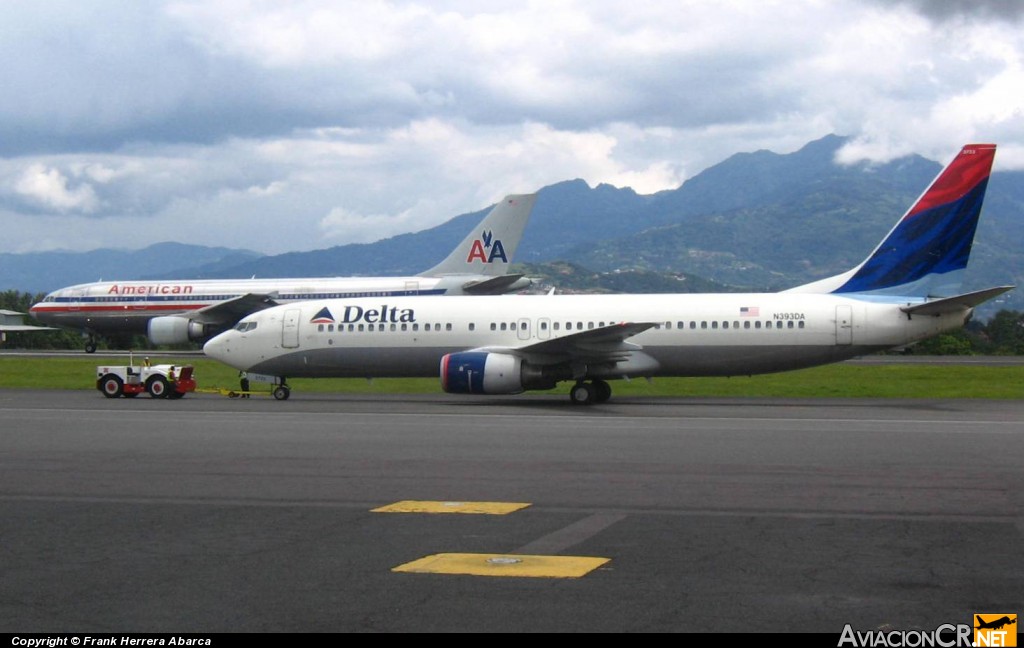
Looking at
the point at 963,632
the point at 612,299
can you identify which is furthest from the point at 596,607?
the point at 612,299

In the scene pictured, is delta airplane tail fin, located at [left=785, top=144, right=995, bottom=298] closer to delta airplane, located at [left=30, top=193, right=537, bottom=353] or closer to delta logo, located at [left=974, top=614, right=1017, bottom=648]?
delta logo, located at [left=974, top=614, right=1017, bottom=648]

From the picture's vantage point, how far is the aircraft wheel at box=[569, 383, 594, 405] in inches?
1229

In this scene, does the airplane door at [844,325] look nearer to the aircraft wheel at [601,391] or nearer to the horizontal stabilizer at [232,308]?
the aircraft wheel at [601,391]

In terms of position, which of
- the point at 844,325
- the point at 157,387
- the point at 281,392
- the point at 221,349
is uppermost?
the point at 844,325

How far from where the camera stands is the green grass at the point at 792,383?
3566 cm

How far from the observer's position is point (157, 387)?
34.0m

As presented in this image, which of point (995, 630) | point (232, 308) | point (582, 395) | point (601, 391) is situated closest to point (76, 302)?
point (232, 308)

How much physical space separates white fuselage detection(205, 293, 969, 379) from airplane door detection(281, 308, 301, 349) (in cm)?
3

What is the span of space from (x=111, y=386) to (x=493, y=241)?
2948 cm

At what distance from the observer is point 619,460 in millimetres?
17594

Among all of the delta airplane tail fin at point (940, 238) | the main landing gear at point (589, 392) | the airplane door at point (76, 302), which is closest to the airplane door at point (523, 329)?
the main landing gear at point (589, 392)

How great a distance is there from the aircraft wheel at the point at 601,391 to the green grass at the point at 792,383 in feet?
7.57

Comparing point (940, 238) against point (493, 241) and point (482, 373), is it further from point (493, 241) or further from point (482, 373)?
point (493, 241)

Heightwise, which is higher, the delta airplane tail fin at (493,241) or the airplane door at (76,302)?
the delta airplane tail fin at (493,241)
